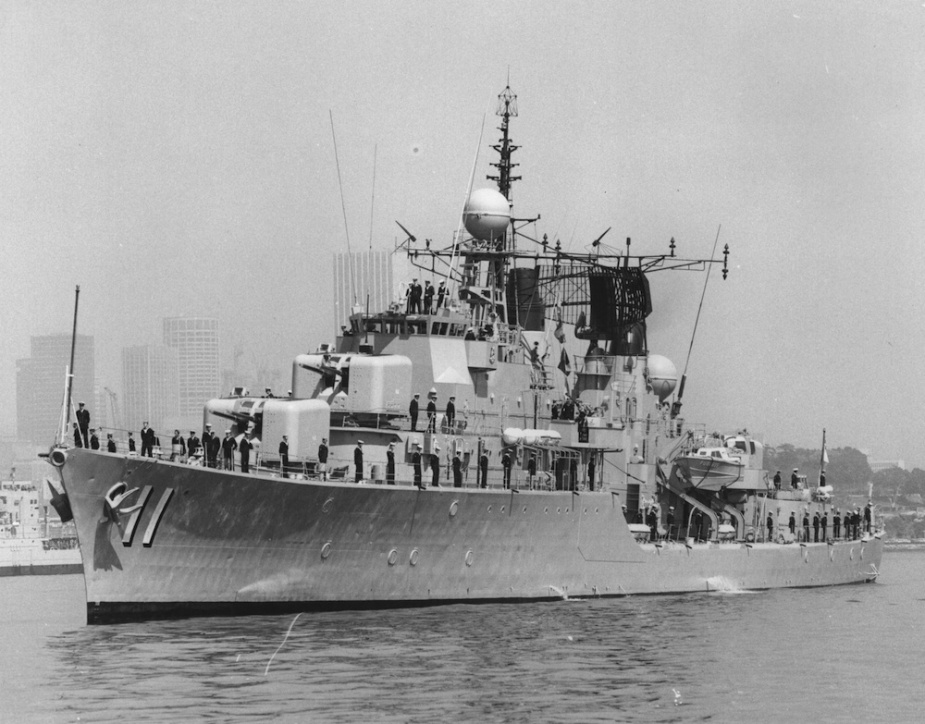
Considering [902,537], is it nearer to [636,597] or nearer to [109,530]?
[636,597]

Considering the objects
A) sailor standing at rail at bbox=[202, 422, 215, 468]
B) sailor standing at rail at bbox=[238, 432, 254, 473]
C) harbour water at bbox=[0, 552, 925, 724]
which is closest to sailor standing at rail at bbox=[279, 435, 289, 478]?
sailor standing at rail at bbox=[238, 432, 254, 473]

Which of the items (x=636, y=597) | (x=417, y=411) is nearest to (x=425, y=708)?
(x=417, y=411)

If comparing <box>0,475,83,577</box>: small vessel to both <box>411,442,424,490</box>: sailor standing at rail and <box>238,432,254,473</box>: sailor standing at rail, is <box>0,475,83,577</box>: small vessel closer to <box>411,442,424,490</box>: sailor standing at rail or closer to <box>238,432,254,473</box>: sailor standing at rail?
<box>411,442,424,490</box>: sailor standing at rail

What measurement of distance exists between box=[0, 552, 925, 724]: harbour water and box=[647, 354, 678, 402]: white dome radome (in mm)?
10868

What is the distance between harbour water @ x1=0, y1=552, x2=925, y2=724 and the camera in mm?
20234

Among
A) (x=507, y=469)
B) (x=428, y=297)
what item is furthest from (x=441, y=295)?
(x=507, y=469)

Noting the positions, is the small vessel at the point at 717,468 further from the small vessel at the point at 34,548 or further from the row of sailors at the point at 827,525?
the small vessel at the point at 34,548

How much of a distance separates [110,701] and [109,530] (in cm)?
781

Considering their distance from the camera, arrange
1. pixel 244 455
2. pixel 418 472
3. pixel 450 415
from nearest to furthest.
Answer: pixel 244 455 < pixel 418 472 < pixel 450 415

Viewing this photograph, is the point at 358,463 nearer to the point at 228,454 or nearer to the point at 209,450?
the point at 228,454

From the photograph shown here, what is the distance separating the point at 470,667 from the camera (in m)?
23.6

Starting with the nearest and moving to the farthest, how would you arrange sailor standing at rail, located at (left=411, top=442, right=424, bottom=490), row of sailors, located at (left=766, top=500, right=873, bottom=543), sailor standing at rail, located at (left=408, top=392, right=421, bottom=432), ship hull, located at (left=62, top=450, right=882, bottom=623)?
ship hull, located at (left=62, top=450, right=882, bottom=623), sailor standing at rail, located at (left=411, top=442, right=424, bottom=490), sailor standing at rail, located at (left=408, top=392, right=421, bottom=432), row of sailors, located at (left=766, top=500, right=873, bottom=543)

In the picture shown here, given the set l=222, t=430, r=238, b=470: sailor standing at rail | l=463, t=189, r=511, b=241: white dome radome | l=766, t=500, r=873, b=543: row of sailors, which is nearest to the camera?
l=222, t=430, r=238, b=470: sailor standing at rail

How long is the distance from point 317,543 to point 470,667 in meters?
6.70
